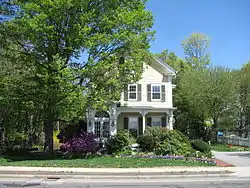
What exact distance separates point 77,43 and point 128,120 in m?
14.9

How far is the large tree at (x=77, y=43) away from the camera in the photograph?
17.6m

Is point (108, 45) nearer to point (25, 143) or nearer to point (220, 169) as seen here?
point (220, 169)

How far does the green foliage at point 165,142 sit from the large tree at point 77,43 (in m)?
4.27

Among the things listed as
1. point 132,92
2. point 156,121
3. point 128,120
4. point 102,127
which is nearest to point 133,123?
point 128,120

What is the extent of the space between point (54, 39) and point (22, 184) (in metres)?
9.65

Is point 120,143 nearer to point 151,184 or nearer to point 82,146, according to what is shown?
point 82,146

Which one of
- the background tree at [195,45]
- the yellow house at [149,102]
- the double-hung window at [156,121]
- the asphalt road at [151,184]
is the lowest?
the asphalt road at [151,184]


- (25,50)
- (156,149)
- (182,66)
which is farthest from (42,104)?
(182,66)

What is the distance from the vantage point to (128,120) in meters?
31.7

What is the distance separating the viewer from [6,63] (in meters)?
21.5

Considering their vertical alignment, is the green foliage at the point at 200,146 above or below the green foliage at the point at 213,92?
below

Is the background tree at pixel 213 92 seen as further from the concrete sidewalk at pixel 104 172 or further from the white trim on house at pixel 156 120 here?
the concrete sidewalk at pixel 104 172

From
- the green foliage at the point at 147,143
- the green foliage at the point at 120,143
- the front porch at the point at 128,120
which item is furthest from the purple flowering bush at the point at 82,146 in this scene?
the front porch at the point at 128,120

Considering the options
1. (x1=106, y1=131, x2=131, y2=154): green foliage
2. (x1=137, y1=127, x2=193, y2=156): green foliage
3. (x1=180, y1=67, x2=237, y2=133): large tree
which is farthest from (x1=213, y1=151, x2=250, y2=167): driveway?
(x1=180, y1=67, x2=237, y2=133): large tree
